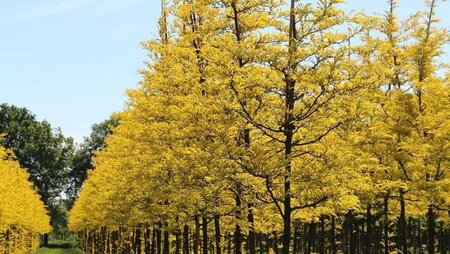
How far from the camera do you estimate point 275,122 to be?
41.0ft

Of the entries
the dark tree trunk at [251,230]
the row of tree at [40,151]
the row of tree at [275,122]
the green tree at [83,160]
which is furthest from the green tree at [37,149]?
the dark tree trunk at [251,230]

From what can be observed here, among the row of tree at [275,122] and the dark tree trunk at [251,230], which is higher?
the row of tree at [275,122]

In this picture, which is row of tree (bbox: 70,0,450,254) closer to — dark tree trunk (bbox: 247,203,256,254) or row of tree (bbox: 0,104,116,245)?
dark tree trunk (bbox: 247,203,256,254)

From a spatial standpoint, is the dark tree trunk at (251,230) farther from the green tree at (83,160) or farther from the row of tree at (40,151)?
the green tree at (83,160)

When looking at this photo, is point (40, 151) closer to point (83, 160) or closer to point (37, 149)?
point (37, 149)

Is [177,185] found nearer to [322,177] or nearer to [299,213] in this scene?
[299,213]

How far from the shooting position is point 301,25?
12.7 m

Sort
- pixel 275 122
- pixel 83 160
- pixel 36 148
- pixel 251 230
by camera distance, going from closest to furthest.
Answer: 1. pixel 275 122
2. pixel 251 230
3. pixel 36 148
4. pixel 83 160

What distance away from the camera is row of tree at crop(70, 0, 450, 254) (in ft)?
40.0

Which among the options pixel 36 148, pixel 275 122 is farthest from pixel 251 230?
pixel 36 148

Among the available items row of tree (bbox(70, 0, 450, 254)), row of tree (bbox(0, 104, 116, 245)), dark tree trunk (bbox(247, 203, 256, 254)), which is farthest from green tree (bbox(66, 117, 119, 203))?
dark tree trunk (bbox(247, 203, 256, 254))

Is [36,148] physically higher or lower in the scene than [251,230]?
higher

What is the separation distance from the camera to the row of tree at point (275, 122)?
40.0 ft

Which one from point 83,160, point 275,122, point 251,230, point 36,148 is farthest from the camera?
point 83,160
